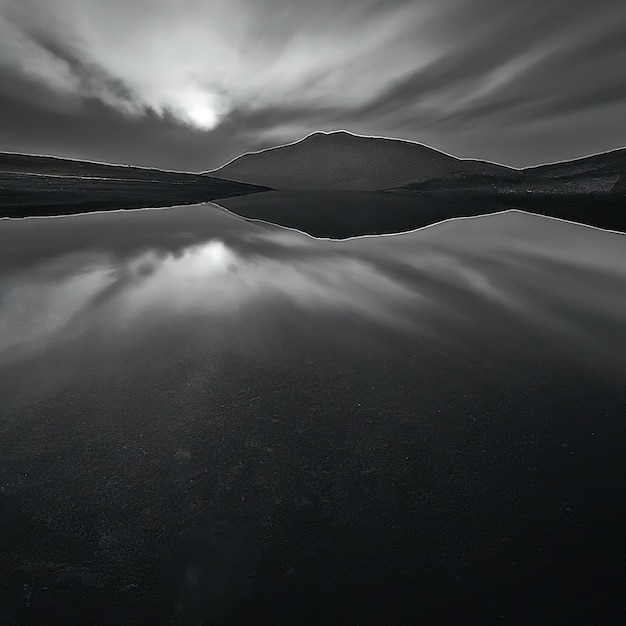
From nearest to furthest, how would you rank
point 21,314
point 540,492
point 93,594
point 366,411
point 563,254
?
1. point 93,594
2. point 540,492
3. point 366,411
4. point 21,314
5. point 563,254

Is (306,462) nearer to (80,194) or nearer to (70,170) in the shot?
(80,194)

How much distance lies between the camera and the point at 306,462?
347cm

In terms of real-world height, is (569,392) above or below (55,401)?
below

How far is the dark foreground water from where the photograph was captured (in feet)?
7.81

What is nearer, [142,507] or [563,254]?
[142,507]

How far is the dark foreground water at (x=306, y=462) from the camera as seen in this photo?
2.38m

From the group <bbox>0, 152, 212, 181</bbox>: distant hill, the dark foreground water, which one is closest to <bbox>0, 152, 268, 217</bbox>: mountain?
<bbox>0, 152, 212, 181</bbox>: distant hill

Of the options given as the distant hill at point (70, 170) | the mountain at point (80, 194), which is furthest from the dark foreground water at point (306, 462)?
the distant hill at point (70, 170)

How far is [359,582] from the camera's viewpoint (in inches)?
96.4

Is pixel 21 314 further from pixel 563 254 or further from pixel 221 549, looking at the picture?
pixel 563 254

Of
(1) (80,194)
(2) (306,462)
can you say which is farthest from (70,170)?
(2) (306,462)

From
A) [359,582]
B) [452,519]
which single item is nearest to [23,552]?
[359,582]

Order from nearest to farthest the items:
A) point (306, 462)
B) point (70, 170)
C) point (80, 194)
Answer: point (306, 462), point (80, 194), point (70, 170)

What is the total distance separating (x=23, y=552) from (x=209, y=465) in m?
1.40
